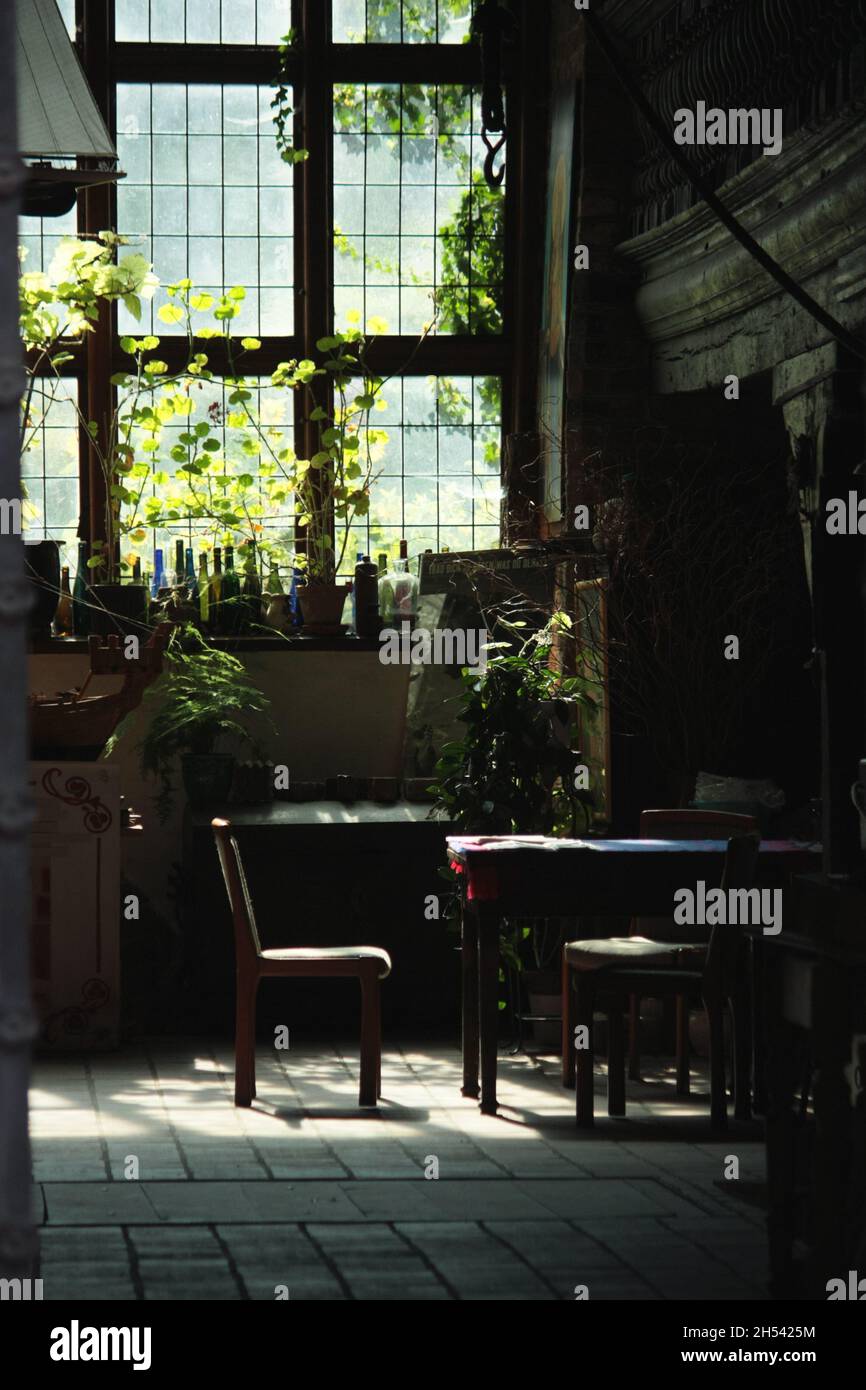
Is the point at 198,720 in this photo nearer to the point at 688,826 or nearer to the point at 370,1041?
the point at 370,1041

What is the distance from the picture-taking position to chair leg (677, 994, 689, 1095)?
7.18 m

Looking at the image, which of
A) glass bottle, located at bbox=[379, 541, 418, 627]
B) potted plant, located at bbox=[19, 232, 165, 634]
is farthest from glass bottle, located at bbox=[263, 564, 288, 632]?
potted plant, located at bbox=[19, 232, 165, 634]

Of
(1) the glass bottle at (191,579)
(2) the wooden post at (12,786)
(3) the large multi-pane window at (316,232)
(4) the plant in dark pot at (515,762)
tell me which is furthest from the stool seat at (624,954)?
(2) the wooden post at (12,786)

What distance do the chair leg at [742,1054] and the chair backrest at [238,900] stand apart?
5.71 ft

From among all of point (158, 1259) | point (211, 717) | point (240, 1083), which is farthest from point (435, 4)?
point (158, 1259)

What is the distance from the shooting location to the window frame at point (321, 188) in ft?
32.1

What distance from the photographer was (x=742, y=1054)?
22.3ft

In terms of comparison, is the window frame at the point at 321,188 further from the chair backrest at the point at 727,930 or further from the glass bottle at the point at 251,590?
the chair backrest at the point at 727,930

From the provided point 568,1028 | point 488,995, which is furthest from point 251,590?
point 488,995

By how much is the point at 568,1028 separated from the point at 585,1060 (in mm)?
1054

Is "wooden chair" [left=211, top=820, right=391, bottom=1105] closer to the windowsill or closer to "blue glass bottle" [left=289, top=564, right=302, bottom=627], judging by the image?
the windowsill

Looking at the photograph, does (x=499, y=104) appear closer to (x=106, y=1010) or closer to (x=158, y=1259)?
(x=158, y=1259)

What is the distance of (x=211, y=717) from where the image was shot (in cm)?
862
